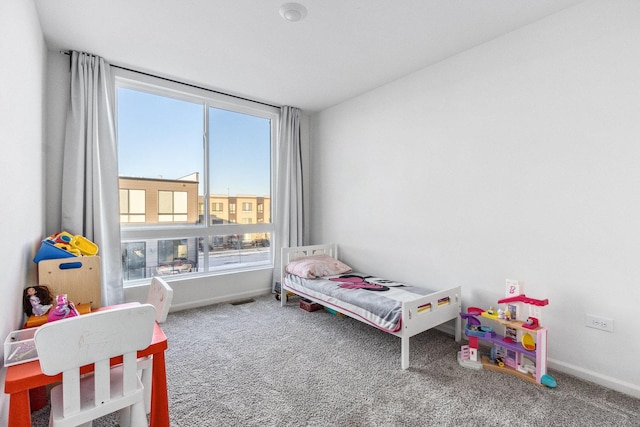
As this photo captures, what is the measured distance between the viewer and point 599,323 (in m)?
2.00

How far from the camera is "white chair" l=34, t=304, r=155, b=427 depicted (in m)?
1.06

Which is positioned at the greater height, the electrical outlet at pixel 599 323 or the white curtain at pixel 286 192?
the white curtain at pixel 286 192

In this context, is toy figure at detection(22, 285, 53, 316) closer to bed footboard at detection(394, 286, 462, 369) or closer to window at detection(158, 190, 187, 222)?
window at detection(158, 190, 187, 222)

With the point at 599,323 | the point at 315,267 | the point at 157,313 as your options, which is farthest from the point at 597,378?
the point at 157,313

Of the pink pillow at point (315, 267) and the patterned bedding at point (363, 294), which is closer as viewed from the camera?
the patterned bedding at point (363, 294)

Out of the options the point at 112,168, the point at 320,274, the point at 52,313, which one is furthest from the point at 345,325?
the point at 112,168

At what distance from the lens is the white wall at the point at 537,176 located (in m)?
1.92

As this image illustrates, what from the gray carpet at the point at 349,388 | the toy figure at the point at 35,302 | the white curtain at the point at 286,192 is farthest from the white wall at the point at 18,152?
the white curtain at the point at 286,192

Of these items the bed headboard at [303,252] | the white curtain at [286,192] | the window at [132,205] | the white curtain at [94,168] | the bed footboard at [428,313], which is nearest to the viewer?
the bed footboard at [428,313]

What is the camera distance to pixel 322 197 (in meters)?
4.22

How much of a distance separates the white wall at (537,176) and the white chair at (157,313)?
2.26 m

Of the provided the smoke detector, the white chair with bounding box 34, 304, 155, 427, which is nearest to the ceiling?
the smoke detector

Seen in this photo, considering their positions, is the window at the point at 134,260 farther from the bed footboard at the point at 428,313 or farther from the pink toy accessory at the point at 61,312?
the bed footboard at the point at 428,313

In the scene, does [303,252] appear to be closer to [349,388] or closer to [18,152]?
[349,388]
